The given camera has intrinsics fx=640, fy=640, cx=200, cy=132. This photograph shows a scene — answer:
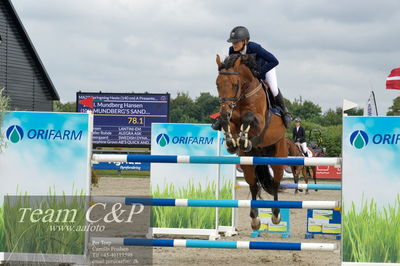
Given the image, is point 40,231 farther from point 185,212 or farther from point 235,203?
point 185,212

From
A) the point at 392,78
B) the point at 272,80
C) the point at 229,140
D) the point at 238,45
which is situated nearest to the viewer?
the point at 229,140

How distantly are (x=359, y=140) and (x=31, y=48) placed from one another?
2325 cm

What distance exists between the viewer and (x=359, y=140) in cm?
542

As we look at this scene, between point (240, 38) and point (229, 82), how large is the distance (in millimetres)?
590

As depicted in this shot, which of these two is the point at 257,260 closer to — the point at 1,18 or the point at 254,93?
the point at 254,93

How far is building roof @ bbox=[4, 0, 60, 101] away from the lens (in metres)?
25.6

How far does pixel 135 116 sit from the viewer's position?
22.6 meters

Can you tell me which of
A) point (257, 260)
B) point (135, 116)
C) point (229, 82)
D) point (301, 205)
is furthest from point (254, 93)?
point (135, 116)

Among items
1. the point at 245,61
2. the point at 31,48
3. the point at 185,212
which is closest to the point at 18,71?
the point at 31,48

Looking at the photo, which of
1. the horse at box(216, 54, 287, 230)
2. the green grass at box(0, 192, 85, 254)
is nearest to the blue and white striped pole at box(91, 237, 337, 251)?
the green grass at box(0, 192, 85, 254)

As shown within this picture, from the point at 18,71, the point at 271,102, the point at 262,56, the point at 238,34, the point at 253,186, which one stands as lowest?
the point at 253,186

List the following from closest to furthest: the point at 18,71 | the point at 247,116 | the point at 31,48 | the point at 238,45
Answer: the point at 247,116 → the point at 238,45 → the point at 18,71 → the point at 31,48

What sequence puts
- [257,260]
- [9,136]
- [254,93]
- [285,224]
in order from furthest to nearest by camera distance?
[285,224] → [257,260] → [9,136] → [254,93]

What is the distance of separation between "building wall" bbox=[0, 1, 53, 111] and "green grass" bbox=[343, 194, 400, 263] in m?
21.2
